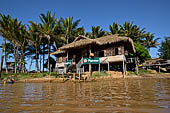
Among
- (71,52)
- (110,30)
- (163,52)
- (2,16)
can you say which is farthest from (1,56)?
(163,52)

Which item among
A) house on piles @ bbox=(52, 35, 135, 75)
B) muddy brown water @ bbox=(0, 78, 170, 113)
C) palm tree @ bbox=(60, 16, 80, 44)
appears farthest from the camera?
palm tree @ bbox=(60, 16, 80, 44)

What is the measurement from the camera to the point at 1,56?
2405cm

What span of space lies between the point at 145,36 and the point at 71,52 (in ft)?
59.4

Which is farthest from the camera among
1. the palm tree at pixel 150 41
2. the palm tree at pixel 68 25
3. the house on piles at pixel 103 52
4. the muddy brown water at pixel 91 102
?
the palm tree at pixel 150 41

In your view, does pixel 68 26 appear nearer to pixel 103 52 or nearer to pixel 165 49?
pixel 103 52

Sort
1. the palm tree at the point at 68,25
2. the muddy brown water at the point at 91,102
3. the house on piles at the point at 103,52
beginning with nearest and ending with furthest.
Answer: the muddy brown water at the point at 91,102 → the house on piles at the point at 103,52 → the palm tree at the point at 68,25

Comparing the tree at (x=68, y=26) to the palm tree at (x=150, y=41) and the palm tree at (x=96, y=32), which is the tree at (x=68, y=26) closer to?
the palm tree at (x=96, y=32)

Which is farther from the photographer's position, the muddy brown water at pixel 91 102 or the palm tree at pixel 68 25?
the palm tree at pixel 68 25

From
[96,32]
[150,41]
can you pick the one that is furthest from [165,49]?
[96,32]

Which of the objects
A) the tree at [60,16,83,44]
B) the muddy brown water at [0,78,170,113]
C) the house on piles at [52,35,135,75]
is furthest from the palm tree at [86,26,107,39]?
the muddy brown water at [0,78,170,113]

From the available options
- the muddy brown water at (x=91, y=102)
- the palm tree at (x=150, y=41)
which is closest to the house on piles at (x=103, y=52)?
the muddy brown water at (x=91, y=102)

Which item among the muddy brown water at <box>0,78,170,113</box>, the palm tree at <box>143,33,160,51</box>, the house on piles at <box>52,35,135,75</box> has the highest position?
the palm tree at <box>143,33,160,51</box>

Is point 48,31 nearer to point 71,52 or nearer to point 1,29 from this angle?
point 71,52

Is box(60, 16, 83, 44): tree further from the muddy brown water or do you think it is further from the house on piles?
the muddy brown water
